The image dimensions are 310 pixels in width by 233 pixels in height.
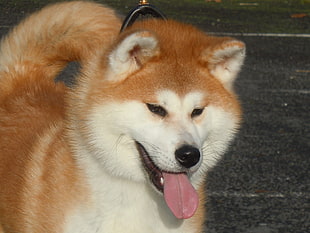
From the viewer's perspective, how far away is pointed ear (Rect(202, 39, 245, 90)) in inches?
163

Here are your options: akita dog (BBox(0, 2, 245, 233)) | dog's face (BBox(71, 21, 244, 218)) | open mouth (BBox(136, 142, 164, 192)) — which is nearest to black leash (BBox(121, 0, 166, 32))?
akita dog (BBox(0, 2, 245, 233))

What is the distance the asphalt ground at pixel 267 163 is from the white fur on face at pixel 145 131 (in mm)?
1725

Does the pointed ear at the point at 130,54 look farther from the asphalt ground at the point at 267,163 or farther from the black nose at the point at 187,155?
the asphalt ground at the point at 267,163

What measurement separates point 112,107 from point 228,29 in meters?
9.18

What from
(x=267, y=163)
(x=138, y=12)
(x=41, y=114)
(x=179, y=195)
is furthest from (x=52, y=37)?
(x=267, y=163)

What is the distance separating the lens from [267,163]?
690 cm

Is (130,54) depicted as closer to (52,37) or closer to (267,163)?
(52,37)

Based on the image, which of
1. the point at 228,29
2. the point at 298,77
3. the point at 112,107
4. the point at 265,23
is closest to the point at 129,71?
the point at 112,107

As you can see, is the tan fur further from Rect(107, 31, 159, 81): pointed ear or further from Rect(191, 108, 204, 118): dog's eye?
Rect(191, 108, 204, 118): dog's eye

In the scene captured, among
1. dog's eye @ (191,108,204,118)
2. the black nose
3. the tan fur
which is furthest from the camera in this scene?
the tan fur

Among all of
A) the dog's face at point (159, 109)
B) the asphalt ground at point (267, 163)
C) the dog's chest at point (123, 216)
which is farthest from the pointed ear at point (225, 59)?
the asphalt ground at point (267, 163)

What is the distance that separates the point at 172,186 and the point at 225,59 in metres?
0.82

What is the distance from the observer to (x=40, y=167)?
167 inches

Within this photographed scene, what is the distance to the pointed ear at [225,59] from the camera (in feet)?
13.6
